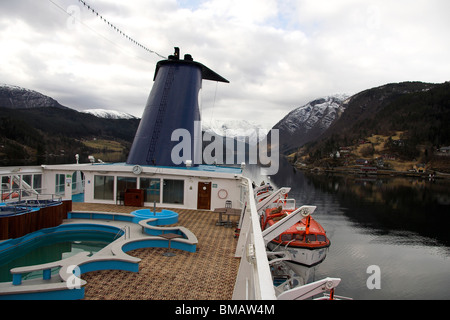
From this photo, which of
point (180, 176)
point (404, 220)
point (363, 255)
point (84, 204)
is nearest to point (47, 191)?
point (84, 204)

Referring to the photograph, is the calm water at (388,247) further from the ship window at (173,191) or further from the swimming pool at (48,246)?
the swimming pool at (48,246)

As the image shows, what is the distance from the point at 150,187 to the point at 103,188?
2307 millimetres

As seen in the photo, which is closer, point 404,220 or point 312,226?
point 312,226

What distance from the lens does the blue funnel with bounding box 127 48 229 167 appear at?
15.3 m

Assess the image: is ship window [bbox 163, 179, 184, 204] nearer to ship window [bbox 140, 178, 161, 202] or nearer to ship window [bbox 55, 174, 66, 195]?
ship window [bbox 140, 178, 161, 202]

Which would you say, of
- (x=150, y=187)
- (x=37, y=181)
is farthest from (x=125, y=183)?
(x=37, y=181)

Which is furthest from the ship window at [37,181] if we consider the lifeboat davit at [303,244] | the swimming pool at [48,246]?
the lifeboat davit at [303,244]

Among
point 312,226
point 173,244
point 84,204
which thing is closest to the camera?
point 173,244

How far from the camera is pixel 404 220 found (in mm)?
33688

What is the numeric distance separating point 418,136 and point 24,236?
152 meters

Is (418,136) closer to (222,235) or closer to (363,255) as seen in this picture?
(363,255)

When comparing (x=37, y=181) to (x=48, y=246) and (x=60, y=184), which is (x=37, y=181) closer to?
(x=60, y=184)

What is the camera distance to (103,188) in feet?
47.6

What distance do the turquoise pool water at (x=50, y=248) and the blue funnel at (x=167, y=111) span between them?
5.68 meters
